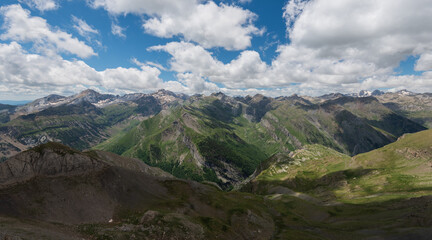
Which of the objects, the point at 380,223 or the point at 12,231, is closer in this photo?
the point at 12,231

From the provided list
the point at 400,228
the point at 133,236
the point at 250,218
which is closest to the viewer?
the point at 133,236

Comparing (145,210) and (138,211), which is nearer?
(138,211)

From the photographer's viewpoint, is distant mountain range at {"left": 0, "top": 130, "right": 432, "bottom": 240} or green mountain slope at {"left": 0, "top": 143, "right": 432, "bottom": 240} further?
distant mountain range at {"left": 0, "top": 130, "right": 432, "bottom": 240}

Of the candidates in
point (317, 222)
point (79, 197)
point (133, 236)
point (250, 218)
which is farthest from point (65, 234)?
point (317, 222)

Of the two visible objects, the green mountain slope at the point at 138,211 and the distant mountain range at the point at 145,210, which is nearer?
the green mountain slope at the point at 138,211

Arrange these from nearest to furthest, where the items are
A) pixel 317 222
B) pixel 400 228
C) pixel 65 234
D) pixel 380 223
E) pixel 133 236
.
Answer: pixel 65 234 → pixel 133 236 → pixel 400 228 → pixel 380 223 → pixel 317 222

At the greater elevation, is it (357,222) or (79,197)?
(79,197)

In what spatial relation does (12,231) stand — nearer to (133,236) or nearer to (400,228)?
(133,236)

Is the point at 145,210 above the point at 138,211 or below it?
above

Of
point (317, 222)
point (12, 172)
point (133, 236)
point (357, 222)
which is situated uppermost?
point (12, 172)
